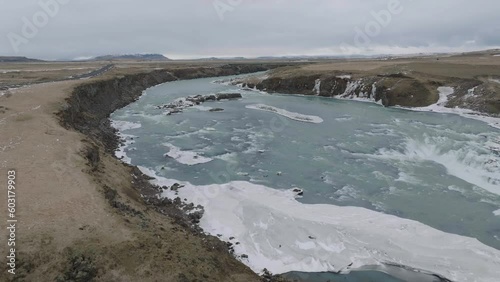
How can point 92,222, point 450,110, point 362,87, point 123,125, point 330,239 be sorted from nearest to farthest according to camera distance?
point 92,222 → point 330,239 → point 123,125 → point 450,110 → point 362,87

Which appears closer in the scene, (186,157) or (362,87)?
(186,157)

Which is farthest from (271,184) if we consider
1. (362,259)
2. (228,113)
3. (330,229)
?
(228,113)

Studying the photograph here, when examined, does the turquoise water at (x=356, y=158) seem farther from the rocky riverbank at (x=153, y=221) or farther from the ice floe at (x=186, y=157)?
the rocky riverbank at (x=153, y=221)

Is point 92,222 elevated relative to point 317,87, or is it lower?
elevated

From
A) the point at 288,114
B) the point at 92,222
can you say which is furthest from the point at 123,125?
the point at 92,222

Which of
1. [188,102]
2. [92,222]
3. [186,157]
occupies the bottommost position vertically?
[188,102]

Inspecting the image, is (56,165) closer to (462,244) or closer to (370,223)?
(370,223)

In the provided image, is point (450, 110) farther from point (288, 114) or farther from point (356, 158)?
point (356, 158)
